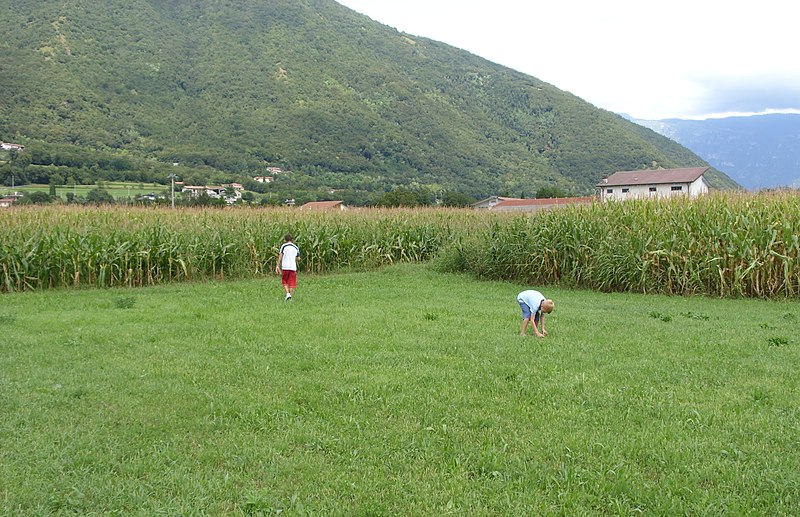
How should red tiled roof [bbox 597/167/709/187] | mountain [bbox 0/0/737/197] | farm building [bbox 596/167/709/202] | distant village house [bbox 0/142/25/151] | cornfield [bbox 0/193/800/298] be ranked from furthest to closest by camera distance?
mountain [bbox 0/0/737/197] < red tiled roof [bbox 597/167/709/187] < farm building [bbox 596/167/709/202] < distant village house [bbox 0/142/25/151] < cornfield [bbox 0/193/800/298]

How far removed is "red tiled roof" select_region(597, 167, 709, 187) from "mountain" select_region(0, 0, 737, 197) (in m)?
23.5

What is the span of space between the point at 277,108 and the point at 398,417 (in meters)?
96.4

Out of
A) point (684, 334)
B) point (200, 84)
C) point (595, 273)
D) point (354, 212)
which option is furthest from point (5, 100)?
point (684, 334)

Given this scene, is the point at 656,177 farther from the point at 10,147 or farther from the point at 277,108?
the point at 10,147

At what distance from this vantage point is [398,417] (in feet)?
18.3

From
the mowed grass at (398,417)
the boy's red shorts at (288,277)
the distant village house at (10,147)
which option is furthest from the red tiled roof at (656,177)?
the distant village house at (10,147)

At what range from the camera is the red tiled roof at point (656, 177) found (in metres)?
59.0

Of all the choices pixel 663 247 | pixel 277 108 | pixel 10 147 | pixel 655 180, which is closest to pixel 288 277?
pixel 663 247

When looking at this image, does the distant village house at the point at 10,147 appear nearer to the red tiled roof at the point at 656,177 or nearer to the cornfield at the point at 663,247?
the cornfield at the point at 663,247

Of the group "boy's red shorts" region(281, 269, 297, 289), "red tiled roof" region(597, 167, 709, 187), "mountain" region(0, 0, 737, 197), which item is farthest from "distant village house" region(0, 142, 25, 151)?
"red tiled roof" region(597, 167, 709, 187)

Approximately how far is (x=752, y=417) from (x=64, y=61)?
98.1 meters

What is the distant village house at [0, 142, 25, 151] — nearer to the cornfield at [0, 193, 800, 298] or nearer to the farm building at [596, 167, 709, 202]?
the cornfield at [0, 193, 800, 298]

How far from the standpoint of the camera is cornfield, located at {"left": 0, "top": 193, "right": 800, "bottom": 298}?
14.5 metres

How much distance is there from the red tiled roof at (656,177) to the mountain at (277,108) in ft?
77.2
